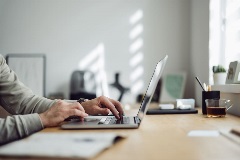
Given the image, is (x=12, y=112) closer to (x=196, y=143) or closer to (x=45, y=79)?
(x=196, y=143)

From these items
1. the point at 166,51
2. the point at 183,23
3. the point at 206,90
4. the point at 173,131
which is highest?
the point at 183,23

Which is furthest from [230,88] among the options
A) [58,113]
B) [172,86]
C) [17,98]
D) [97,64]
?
[97,64]

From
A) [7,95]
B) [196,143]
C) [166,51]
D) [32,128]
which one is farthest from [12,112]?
[166,51]

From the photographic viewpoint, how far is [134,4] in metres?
3.86

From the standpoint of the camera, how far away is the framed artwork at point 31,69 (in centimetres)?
383

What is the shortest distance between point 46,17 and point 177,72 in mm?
1661

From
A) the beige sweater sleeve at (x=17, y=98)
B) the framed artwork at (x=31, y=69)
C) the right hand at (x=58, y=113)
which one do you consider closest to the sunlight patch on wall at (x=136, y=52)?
the framed artwork at (x=31, y=69)

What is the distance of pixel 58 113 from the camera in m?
1.22

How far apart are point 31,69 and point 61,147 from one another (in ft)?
10.7

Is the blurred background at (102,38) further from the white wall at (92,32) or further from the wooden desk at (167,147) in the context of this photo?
the wooden desk at (167,147)

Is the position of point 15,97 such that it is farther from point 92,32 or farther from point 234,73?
point 92,32

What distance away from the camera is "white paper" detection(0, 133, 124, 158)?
69cm

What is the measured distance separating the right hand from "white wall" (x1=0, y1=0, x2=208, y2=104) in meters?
2.61

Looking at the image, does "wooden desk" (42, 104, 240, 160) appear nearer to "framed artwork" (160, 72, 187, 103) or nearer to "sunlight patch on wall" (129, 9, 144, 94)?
"framed artwork" (160, 72, 187, 103)
